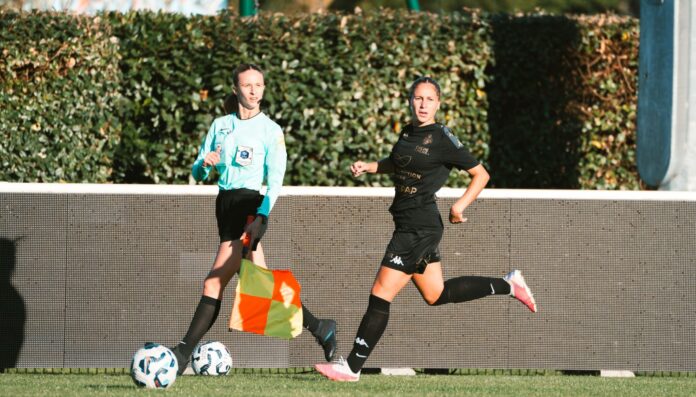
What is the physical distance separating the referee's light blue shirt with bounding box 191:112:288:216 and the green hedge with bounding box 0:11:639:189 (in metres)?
3.09

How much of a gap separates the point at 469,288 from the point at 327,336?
40.8 inches

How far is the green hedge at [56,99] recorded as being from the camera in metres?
10.4

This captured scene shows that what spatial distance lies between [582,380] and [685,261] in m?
1.34

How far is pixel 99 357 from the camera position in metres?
8.90

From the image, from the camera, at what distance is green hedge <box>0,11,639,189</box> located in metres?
10.7

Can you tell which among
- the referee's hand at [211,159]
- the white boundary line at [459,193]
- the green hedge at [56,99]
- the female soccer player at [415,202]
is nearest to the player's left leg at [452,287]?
the female soccer player at [415,202]

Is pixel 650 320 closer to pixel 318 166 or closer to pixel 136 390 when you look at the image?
pixel 318 166

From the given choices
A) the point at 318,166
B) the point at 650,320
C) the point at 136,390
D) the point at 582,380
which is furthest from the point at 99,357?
the point at 650,320

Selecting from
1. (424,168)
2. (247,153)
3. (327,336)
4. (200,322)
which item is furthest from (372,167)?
(200,322)

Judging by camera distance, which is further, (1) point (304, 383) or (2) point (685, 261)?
(2) point (685, 261)

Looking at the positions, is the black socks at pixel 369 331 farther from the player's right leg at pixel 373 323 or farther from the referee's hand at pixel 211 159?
the referee's hand at pixel 211 159

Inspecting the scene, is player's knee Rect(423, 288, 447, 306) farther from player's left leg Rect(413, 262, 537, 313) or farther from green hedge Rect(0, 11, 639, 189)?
green hedge Rect(0, 11, 639, 189)

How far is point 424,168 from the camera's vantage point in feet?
24.6

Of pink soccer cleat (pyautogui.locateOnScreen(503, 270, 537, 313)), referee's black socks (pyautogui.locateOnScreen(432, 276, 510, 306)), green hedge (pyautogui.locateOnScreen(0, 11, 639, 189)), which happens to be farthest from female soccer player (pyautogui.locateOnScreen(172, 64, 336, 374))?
green hedge (pyautogui.locateOnScreen(0, 11, 639, 189))
